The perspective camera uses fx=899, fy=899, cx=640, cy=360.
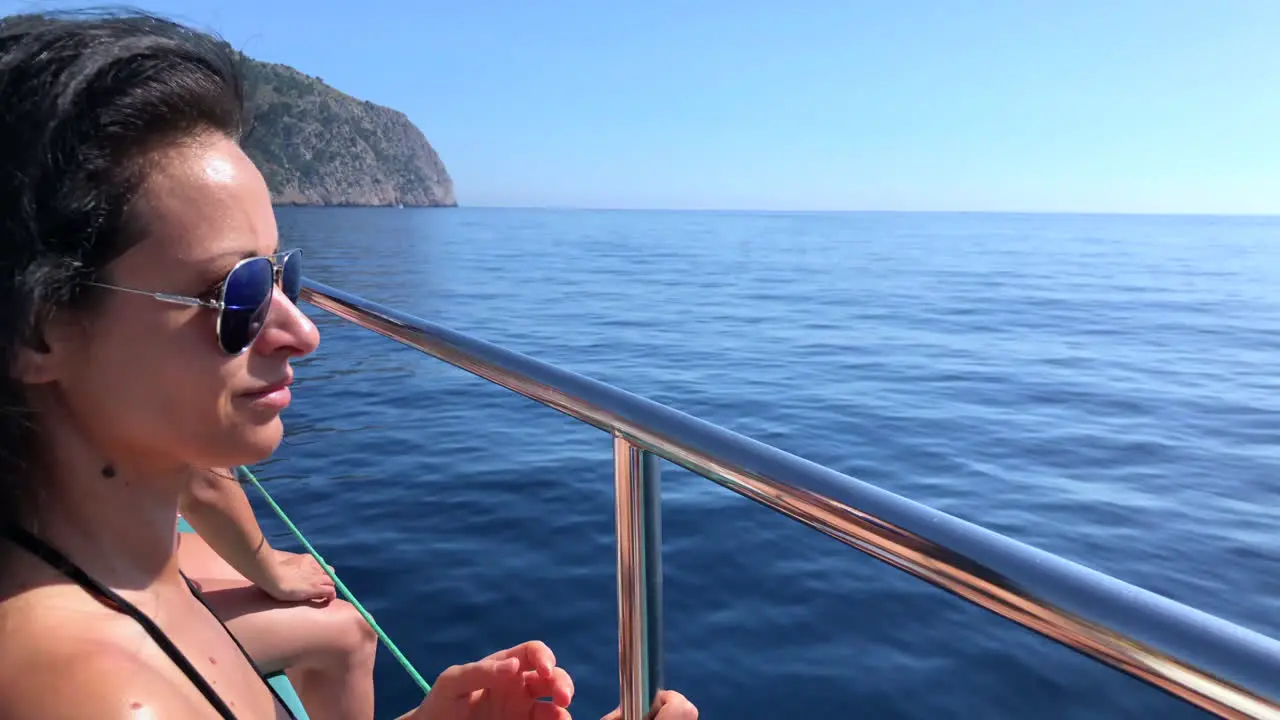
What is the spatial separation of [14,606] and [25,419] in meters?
0.18

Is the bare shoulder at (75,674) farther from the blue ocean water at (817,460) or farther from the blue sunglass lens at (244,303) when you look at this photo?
the blue ocean water at (817,460)

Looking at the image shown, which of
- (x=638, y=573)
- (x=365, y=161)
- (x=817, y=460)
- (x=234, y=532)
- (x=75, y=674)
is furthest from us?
(x=365, y=161)

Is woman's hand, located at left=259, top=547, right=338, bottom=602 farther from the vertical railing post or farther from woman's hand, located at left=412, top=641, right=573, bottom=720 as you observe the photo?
the vertical railing post

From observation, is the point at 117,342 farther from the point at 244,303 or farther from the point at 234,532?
the point at 234,532

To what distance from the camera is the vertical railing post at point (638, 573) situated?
3.42 feet

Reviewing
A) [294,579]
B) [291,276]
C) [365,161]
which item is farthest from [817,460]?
[365,161]

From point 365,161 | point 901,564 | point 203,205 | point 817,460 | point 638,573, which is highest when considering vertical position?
point 365,161

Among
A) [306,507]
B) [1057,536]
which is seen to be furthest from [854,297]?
[306,507]

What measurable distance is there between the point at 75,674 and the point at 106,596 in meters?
0.15

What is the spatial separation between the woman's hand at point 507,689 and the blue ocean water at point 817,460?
2.18 meters

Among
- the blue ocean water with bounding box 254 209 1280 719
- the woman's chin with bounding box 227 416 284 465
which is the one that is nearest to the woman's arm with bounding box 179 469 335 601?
the woman's chin with bounding box 227 416 284 465

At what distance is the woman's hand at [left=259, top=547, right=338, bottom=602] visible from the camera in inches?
64.2

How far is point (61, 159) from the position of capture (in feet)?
2.61

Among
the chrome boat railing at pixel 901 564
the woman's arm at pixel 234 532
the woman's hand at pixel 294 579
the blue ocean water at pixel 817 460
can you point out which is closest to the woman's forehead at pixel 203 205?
the chrome boat railing at pixel 901 564
